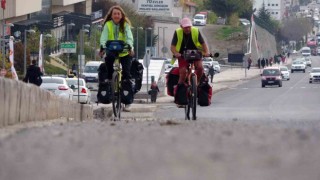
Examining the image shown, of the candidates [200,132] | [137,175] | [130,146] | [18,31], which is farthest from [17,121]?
[18,31]

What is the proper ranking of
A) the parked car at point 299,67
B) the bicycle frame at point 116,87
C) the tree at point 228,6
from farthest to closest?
the tree at point 228,6 < the parked car at point 299,67 < the bicycle frame at point 116,87

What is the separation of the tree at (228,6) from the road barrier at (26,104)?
151913 mm

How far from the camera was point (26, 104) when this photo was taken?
→ 14.4 m

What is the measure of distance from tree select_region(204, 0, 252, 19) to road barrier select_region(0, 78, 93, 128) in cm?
15191

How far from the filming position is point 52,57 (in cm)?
9381

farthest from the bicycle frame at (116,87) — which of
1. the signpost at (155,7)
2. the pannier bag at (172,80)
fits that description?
the signpost at (155,7)

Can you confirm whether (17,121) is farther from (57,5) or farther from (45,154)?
(57,5)

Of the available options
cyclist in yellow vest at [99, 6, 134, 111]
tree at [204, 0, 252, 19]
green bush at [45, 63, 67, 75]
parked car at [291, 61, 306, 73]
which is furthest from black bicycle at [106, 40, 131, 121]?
tree at [204, 0, 252, 19]

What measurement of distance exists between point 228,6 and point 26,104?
159 m

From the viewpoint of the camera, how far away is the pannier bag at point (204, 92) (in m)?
17.6

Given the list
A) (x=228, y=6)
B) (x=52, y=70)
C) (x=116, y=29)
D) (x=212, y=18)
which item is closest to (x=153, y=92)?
(x=52, y=70)

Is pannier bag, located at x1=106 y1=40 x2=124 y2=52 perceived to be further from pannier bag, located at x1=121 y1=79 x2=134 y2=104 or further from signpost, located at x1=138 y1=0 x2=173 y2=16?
signpost, located at x1=138 y1=0 x2=173 y2=16

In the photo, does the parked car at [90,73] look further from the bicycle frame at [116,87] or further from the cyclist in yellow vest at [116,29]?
the cyclist in yellow vest at [116,29]

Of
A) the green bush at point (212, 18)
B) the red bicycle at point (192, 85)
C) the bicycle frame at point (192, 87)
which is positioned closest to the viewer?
the red bicycle at point (192, 85)
